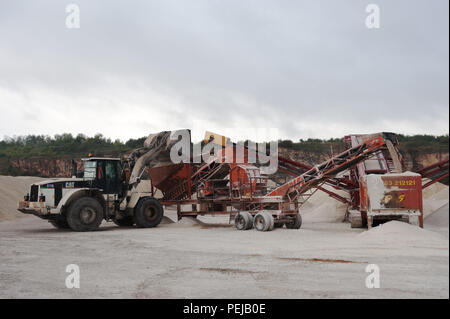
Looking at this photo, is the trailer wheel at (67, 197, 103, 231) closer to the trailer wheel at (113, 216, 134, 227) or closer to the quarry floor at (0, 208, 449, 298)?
the quarry floor at (0, 208, 449, 298)

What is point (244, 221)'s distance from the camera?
49.1 feet

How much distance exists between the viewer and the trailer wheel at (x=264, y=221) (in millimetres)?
14180

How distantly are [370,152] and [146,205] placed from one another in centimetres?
804

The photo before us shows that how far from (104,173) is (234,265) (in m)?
9.10

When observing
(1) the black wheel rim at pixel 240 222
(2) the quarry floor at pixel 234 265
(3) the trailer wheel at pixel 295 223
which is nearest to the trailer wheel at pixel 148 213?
(1) the black wheel rim at pixel 240 222

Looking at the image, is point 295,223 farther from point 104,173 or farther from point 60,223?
point 60,223

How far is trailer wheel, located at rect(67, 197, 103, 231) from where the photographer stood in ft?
48.5

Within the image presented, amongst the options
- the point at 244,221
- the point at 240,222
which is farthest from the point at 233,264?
the point at 240,222

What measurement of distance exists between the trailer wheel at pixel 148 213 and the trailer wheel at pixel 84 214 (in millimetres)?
1609

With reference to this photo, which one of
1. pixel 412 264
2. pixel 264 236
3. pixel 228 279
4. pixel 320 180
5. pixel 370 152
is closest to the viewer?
pixel 228 279

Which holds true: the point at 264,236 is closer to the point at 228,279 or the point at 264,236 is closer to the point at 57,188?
the point at 228,279

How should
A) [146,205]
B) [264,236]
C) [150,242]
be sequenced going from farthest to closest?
1. [146,205]
2. [264,236]
3. [150,242]
